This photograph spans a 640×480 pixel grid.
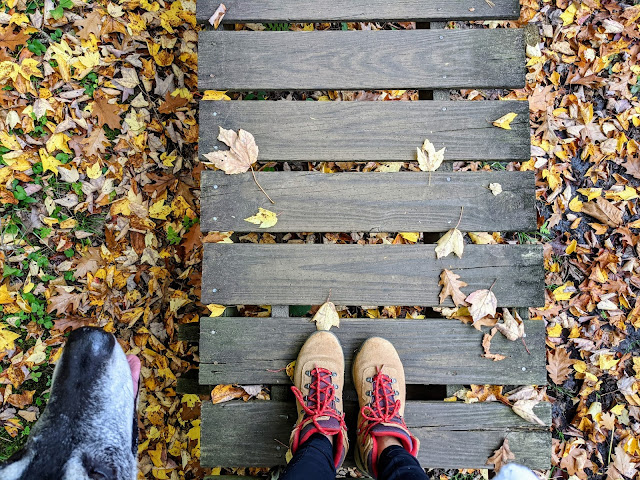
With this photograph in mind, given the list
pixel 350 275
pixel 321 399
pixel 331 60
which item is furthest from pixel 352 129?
pixel 321 399

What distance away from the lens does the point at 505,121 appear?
2.48 m

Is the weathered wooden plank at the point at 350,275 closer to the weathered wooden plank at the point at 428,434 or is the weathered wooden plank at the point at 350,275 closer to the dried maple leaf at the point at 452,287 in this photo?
the dried maple leaf at the point at 452,287

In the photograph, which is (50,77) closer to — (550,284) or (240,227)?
(240,227)

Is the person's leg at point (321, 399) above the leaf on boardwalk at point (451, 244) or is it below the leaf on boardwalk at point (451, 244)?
below

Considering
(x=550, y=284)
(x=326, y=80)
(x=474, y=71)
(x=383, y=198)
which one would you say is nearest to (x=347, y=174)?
(x=383, y=198)

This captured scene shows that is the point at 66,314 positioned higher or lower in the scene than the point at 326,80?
lower

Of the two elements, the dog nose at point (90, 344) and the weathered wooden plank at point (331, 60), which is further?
the weathered wooden plank at point (331, 60)

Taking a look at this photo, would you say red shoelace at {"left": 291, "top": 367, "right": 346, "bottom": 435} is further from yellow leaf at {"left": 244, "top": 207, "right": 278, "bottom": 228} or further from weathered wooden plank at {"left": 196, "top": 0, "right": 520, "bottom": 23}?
weathered wooden plank at {"left": 196, "top": 0, "right": 520, "bottom": 23}

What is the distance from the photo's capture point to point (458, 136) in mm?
2479

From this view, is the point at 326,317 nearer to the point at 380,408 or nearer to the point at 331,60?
the point at 380,408

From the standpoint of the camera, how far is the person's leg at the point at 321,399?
2207 mm

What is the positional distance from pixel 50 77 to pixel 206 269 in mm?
1634

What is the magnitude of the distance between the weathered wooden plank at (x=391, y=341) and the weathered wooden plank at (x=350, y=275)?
0.41 ft

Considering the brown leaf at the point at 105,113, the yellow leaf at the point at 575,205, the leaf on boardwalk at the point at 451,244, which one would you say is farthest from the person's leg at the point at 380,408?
the brown leaf at the point at 105,113
